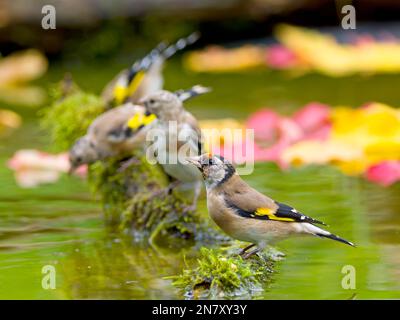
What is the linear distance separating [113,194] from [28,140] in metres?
1.97

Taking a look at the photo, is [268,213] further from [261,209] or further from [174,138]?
[174,138]

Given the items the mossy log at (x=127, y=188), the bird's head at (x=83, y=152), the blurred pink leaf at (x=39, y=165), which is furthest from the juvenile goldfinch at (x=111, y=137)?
the blurred pink leaf at (x=39, y=165)

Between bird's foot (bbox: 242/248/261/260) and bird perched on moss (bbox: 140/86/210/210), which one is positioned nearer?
bird's foot (bbox: 242/248/261/260)

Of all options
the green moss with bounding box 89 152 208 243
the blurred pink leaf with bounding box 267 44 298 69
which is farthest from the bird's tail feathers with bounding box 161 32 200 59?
the green moss with bounding box 89 152 208 243

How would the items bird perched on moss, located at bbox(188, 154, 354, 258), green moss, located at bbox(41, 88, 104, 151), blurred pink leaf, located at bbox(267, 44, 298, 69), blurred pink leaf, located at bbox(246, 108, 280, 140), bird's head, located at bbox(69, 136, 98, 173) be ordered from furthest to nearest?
blurred pink leaf, located at bbox(267, 44, 298, 69)
blurred pink leaf, located at bbox(246, 108, 280, 140)
green moss, located at bbox(41, 88, 104, 151)
bird's head, located at bbox(69, 136, 98, 173)
bird perched on moss, located at bbox(188, 154, 354, 258)

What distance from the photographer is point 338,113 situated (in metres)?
6.16

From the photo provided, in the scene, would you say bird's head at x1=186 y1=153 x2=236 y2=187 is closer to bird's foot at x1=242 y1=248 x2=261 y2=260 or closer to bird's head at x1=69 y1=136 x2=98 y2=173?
bird's foot at x1=242 y1=248 x2=261 y2=260

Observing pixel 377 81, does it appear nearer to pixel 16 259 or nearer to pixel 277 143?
pixel 277 143

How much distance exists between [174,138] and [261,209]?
1014mm

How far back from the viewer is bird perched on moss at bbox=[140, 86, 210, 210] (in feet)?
15.2

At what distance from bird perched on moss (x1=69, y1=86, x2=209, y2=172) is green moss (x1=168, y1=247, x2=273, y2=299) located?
4.92ft

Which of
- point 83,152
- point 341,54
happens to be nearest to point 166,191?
point 83,152
